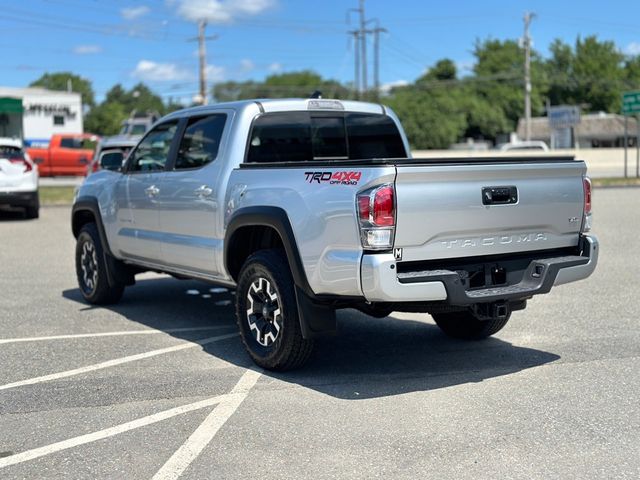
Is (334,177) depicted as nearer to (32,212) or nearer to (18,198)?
(18,198)

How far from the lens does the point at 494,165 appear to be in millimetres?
5309

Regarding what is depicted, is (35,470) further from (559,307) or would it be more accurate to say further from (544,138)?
(544,138)

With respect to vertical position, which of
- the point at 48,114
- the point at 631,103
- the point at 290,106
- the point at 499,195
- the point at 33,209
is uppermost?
the point at 48,114

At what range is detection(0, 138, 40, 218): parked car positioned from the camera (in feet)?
55.6

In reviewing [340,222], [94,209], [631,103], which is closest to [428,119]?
[631,103]

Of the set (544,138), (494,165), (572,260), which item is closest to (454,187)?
(494,165)

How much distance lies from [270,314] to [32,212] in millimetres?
13892

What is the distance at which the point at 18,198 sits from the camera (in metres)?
17.1

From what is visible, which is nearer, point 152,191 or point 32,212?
point 152,191

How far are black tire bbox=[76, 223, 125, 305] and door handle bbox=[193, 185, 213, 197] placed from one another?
7.11 feet

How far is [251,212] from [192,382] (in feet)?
4.21

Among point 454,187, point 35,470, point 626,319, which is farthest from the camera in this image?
point 626,319

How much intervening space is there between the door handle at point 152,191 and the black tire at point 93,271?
50.0 inches

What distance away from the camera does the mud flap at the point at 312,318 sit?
542cm
